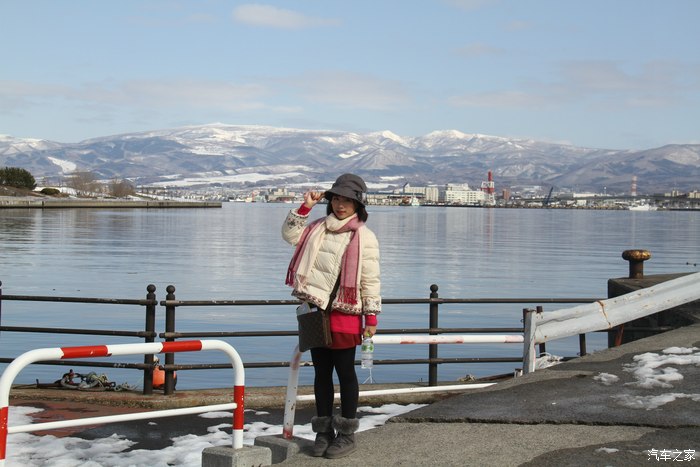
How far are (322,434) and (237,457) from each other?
616 millimetres

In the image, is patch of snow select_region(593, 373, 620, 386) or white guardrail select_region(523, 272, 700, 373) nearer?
patch of snow select_region(593, 373, 620, 386)

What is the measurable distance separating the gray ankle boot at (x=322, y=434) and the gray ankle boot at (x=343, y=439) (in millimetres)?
90

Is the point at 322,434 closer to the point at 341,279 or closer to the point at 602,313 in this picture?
the point at 341,279

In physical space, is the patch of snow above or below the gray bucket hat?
below

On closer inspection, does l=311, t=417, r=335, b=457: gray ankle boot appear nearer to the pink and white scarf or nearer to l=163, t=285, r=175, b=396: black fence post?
the pink and white scarf

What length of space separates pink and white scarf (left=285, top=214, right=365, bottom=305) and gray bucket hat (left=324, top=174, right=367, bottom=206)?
15 cm

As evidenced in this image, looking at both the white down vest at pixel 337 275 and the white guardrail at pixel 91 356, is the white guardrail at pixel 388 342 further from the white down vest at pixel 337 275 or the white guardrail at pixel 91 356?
the white down vest at pixel 337 275

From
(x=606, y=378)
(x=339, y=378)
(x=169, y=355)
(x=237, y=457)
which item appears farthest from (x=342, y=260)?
(x=169, y=355)

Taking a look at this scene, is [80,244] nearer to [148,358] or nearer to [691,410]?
[148,358]

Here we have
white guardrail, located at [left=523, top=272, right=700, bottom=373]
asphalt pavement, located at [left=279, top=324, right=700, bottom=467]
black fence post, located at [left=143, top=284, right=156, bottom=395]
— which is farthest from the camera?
black fence post, located at [left=143, top=284, right=156, bottom=395]

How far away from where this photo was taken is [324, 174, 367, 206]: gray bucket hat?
6.75 metres

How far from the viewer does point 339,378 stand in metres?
6.81

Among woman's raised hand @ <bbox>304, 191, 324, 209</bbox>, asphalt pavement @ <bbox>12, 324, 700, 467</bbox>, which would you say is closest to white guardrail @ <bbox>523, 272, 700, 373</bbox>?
asphalt pavement @ <bbox>12, 324, 700, 467</bbox>

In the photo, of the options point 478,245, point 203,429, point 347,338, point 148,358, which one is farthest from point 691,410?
point 478,245
